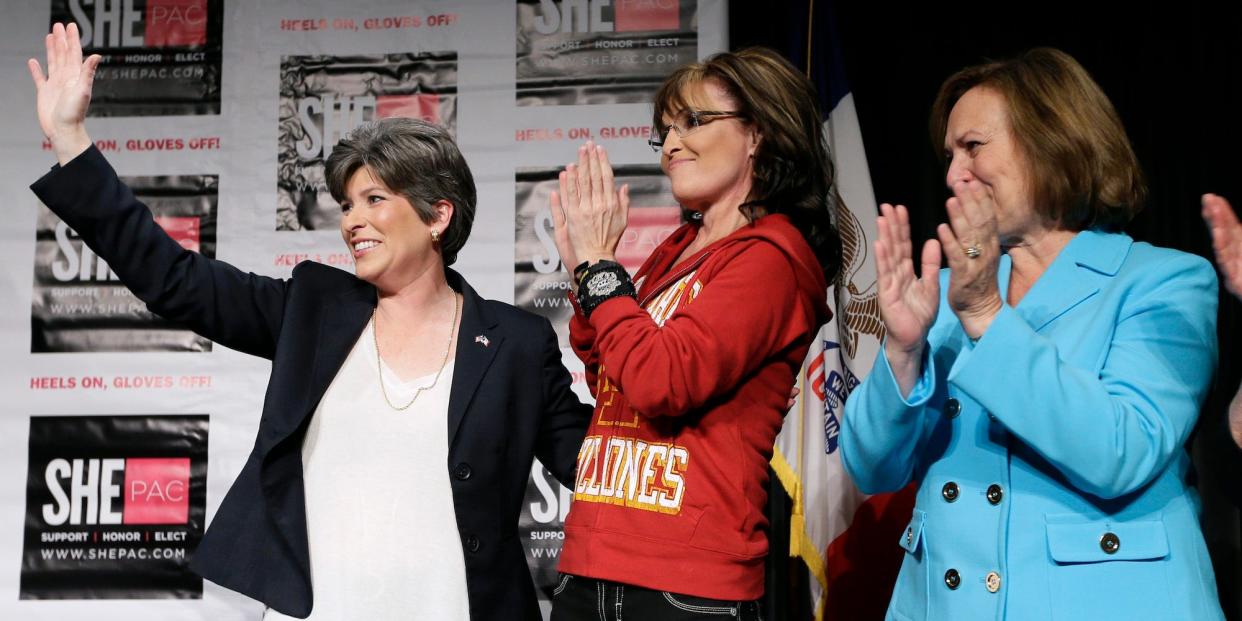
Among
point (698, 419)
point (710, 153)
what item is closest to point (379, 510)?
point (698, 419)

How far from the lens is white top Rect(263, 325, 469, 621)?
2020mm

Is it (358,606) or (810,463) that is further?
(810,463)

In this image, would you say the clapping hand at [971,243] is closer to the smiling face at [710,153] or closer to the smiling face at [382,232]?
the smiling face at [710,153]

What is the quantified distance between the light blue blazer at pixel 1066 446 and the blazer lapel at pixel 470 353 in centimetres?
78

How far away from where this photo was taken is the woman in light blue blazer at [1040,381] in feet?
4.85

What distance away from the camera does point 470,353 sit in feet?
7.24

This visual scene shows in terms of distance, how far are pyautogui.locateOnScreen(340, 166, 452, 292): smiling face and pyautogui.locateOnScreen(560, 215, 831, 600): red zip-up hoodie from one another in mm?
612

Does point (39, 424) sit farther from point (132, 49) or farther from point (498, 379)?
point (498, 379)

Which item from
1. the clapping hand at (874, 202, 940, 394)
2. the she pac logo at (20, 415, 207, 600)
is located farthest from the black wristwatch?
the she pac logo at (20, 415, 207, 600)

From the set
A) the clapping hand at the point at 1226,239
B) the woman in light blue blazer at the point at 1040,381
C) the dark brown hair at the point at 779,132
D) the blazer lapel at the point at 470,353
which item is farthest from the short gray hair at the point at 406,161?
the clapping hand at the point at 1226,239

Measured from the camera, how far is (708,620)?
5.52ft

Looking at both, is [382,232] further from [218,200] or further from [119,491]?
[119,491]

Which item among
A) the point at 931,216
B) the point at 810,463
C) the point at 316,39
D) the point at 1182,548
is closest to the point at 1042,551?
the point at 1182,548

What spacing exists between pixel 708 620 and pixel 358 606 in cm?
70
